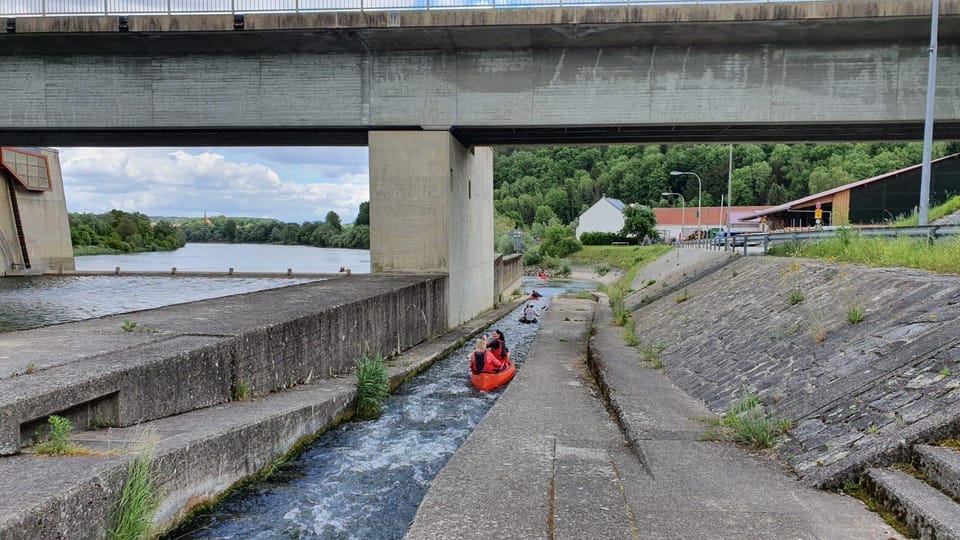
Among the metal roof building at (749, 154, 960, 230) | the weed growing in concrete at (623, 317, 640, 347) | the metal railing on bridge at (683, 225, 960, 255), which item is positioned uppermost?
the metal roof building at (749, 154, 960, 230)

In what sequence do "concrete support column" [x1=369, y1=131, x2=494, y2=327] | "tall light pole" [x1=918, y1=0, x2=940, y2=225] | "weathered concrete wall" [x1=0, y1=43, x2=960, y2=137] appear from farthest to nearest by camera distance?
→ 1. "concrete support column" [x1=369, y1=131, x2=494, y2=327]
2. "weathered concrete wall" [x1=0, y1=43, x2=960, y2=137]
3. "tall light pole" [x1=918, y1=0, x2=940, y2=225]

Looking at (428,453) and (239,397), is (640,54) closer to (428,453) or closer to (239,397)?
(428,453)

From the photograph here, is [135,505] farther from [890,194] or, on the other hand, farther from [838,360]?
[890,194]

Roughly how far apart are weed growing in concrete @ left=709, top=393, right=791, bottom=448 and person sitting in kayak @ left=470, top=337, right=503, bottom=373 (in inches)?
251

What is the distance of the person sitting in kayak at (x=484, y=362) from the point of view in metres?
13.0

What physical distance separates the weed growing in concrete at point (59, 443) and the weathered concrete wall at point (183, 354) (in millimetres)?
168

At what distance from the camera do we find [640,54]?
51.8ft

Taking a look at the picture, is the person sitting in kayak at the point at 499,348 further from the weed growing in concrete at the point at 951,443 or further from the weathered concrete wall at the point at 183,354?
the weed growing in concrete at the point at 951,443

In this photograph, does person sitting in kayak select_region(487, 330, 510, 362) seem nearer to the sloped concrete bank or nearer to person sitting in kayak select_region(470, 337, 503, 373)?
person sitting in kayak select_region(470, 337, 503, 373)

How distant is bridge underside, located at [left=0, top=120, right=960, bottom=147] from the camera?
1652cm

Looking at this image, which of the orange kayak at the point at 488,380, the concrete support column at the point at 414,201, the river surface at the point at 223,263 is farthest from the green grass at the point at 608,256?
the orange kayak at the point at 488,380

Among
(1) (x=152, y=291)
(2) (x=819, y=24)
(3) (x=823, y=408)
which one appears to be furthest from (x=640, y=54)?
(1) (x=152, y=291)

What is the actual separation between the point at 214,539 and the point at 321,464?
226 cm

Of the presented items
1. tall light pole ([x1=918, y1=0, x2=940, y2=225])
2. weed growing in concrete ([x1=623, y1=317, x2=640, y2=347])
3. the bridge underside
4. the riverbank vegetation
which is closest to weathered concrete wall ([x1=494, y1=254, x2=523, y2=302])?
weed growing in concrete ([x1=623, y1=317, x2=640, y2=347])
